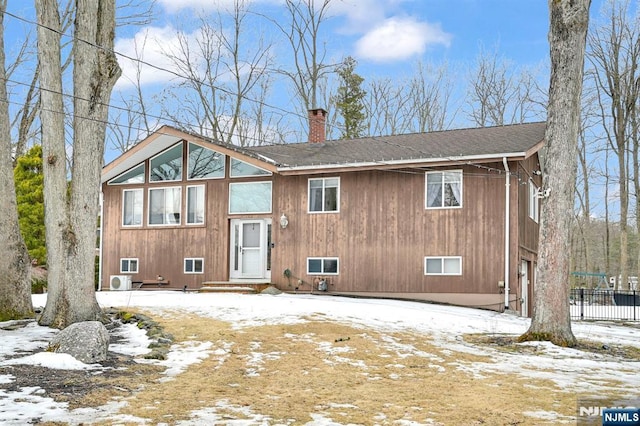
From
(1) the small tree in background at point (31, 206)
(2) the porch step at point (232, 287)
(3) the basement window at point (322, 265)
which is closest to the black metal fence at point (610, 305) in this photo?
(3) the basement window at point (322, 265)

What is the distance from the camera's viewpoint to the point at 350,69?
3238cm

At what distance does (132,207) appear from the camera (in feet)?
67.2

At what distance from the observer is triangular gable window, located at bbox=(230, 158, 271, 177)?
18667 mm

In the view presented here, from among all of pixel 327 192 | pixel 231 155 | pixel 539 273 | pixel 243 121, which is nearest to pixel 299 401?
pixel 539 273

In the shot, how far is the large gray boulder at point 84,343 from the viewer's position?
23.7ft

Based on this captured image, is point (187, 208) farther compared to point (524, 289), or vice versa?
point (187, 208)

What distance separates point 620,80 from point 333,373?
84.7 ft

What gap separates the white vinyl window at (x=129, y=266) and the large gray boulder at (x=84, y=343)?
12.8 m

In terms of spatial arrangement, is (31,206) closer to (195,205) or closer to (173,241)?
(173,241)

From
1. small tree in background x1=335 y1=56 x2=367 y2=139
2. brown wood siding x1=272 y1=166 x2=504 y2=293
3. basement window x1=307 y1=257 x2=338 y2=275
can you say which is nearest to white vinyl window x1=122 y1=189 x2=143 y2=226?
brown wood siding x1=272 y1=166 x2=504 y2=293

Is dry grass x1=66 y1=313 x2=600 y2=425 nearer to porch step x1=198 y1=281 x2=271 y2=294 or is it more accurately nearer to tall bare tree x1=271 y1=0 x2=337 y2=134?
porch step x1=198 y1=281 x2=271 y2=294

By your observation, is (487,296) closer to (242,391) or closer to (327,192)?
(327,192)

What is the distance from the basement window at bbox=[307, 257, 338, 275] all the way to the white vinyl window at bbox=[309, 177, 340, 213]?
137cm

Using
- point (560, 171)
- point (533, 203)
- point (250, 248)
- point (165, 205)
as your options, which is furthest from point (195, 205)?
point (560, 171)
